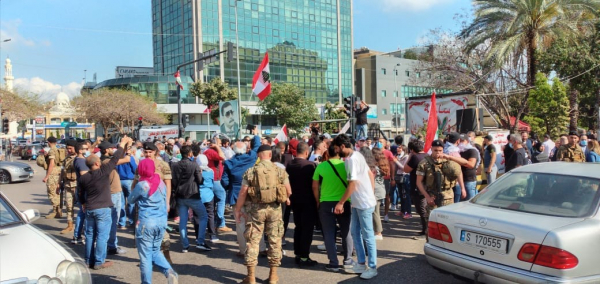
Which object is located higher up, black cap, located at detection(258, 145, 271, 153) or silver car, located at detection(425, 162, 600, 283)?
black cap, located at detection(258, 145, 271, 153)

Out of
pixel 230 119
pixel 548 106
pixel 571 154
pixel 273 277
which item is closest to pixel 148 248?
pixel 273 277

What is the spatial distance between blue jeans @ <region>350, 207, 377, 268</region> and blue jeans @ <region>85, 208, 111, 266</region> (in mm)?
3434

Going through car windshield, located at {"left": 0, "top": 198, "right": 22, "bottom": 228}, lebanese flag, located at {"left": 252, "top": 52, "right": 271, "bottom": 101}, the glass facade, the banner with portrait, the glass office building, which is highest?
the glass office building

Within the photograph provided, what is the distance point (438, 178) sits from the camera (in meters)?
6.63

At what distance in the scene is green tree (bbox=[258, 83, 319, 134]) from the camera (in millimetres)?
46906

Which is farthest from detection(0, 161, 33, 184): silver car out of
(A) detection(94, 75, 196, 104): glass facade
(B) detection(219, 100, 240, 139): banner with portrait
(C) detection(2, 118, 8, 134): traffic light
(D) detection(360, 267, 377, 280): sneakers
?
(A) detection(94, 75, 196, 104): glass facade

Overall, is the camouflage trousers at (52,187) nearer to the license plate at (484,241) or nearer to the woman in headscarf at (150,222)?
the woman in headscarf at (150,222)

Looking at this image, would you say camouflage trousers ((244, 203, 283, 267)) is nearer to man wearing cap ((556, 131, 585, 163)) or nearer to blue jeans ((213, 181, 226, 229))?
blue jeans ((213, 181, 226, 229))

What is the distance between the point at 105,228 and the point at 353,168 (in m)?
3.58

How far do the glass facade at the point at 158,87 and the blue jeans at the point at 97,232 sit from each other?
1978 inches

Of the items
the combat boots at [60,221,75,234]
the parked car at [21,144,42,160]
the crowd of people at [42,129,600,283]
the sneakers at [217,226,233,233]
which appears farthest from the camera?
the parked car at [21,144,42,160]

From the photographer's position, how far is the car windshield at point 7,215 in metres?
4.05

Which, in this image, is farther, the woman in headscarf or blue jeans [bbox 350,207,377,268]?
blue jeans [bbox 350,207,377,268]

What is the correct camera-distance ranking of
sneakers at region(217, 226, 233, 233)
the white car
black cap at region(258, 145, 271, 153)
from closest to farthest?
the white car, black cap at region(258, 145, 271, 153), sneakers at region(217, 226, 233, 233)
